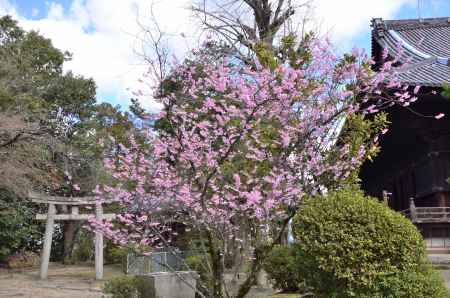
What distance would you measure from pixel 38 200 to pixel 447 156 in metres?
12.0

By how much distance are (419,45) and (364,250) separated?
1189 centimetres

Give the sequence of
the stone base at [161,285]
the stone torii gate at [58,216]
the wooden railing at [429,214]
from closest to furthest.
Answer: the stone base at [161,285]
the wooden railing at [429,214]
the stone torii gate at [58,216]

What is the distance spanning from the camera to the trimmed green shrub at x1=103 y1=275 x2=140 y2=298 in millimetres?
8359

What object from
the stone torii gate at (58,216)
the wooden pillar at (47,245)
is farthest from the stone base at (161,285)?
the wooden pillar at (47,245)

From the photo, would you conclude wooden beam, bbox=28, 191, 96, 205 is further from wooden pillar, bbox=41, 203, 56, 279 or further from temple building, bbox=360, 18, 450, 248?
temple building, bbox=360, 18, 450, 248

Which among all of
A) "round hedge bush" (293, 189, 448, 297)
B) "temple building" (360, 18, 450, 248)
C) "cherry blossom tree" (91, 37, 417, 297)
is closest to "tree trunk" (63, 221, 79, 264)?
"temple building" (360, 18, 450, 248)

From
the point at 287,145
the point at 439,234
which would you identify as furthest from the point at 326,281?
the point at 439,234

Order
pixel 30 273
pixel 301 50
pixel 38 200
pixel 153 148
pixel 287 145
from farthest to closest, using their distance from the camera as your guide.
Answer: pixel 30 273 → pixel 38 200 → pixel 301 50 → pixel 153 148 → pixel 287 145

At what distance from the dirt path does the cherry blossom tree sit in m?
5.37

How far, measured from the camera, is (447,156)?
12.4m

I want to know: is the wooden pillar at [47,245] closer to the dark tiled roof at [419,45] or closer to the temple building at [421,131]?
the temple building at [421,131]

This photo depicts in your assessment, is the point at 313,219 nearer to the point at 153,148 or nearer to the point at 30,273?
the point at 153,148

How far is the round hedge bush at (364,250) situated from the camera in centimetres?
486

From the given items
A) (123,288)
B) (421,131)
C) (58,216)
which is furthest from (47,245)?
(421,131)
